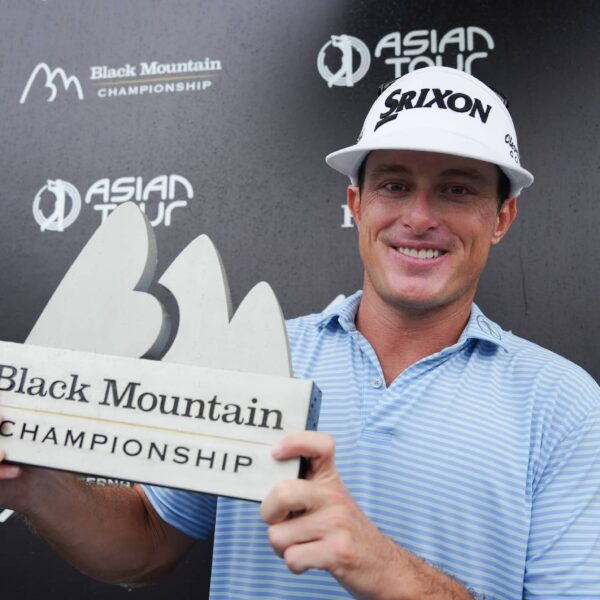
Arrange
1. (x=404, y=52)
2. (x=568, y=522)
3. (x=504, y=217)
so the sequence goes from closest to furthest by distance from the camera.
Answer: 1. (x=568, y=522)
2. (x=504, y=217)
3. (x=404, y=52)

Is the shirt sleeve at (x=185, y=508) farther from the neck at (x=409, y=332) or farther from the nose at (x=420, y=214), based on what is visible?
the nose at (x=420, y=214)

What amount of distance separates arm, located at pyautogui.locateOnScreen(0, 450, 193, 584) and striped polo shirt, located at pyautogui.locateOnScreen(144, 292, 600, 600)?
0.11 m

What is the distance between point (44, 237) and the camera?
5.85 feet

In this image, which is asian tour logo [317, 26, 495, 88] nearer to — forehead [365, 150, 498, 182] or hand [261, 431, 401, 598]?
forehead [365, 150, 498, 182]

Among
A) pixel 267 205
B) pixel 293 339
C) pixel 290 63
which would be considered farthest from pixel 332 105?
pixel 293 339

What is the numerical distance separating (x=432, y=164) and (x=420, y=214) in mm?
77

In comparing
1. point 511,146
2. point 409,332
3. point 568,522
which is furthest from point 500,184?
point 568,522

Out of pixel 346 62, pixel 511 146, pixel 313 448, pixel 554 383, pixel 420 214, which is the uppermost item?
pixel 346 62

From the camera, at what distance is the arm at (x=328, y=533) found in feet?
2.34

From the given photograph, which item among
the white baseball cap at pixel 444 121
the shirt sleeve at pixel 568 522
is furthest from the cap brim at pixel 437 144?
the shirt sleeve at pixel 568 522

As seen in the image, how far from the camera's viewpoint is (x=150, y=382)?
0.86 m

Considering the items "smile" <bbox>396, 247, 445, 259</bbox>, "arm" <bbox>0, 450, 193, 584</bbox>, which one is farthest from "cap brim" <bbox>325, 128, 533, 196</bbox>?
"arm" <bbox>0, 450, 193, 584</bbox>

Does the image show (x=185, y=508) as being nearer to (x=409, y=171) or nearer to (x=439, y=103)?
(x=409, y=171)

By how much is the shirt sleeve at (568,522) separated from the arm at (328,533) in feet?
0.92
